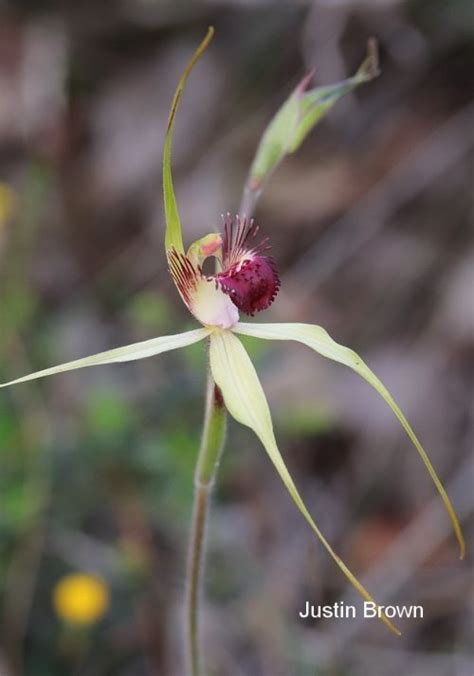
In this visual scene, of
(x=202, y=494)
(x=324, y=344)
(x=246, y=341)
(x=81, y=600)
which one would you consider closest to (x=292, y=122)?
(x=324, y=344)

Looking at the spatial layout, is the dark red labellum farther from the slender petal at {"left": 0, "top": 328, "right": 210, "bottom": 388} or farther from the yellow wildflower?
the yellow wildflower

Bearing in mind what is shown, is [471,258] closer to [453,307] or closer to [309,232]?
[453,307]

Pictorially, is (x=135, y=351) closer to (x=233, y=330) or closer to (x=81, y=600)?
(x=233, y=330)

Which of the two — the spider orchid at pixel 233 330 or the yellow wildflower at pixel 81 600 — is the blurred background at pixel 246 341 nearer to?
the yellow wildflower at pixel 81 600

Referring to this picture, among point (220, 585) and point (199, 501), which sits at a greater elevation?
point (220, 585)

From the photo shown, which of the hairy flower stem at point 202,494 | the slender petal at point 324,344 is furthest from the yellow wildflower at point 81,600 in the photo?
the slender petal at point 324,344

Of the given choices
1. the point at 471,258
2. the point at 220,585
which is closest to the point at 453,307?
the point at 471,258
